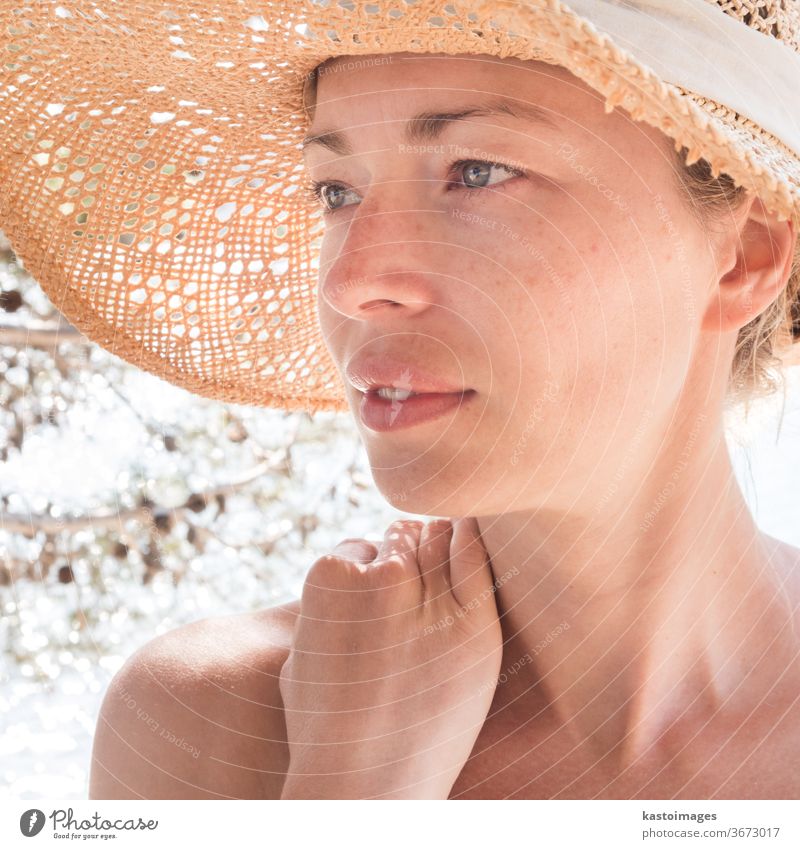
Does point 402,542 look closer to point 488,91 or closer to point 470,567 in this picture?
point 470,567

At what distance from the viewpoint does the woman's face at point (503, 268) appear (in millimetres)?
477

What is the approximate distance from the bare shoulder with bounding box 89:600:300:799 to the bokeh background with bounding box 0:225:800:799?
0.94 feet

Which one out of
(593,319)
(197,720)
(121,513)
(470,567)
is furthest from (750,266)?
(121,513)

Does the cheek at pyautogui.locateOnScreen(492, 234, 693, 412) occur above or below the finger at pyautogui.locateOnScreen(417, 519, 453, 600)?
above

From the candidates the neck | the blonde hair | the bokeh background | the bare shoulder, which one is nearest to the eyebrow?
the blonde hair

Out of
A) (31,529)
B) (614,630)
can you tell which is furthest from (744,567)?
(31,529)

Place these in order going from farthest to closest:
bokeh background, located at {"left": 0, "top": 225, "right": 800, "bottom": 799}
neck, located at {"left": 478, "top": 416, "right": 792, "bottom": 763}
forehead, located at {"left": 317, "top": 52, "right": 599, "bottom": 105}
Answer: bokeh background, located at {"left": 0, "top": 225, "right": 800, "bottom": 799} < neck, located at {"left": 478, "top": 416, "right": 792, "bottom": 763} < forehead, located at {"left": 317, "top": 52, "right": 599, "bottom": 105}

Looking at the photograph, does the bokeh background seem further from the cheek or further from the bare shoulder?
the cheek

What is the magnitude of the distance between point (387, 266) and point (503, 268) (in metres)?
0.06

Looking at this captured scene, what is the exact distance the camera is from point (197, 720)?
604 mm

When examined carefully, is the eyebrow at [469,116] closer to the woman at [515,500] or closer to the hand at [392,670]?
the woman at [515,500]

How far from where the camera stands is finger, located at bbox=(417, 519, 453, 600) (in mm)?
583

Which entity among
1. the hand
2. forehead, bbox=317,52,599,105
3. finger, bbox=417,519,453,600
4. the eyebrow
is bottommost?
the hand

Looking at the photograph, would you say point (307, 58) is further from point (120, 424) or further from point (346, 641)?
point (120, 424)
